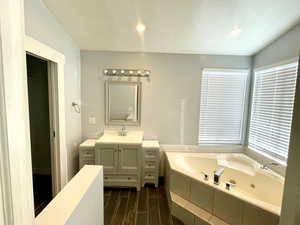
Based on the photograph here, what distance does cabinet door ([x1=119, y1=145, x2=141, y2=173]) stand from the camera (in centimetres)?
263

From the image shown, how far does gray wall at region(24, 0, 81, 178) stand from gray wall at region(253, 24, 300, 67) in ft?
9.68

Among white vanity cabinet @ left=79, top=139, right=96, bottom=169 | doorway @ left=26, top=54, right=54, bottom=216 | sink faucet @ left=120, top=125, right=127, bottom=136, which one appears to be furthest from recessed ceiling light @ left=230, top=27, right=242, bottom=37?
doorway @ left=26, top=54, right=54, bottom=216

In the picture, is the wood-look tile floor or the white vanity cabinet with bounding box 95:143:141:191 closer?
the wood-look tile floor

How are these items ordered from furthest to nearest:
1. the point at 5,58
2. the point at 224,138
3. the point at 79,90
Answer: the point at 224,138
the point at 79,90
the point at 5,58

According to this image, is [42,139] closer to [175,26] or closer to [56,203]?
[56,203]

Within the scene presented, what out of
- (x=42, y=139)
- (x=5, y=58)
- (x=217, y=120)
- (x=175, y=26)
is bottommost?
(x=42, y=139)

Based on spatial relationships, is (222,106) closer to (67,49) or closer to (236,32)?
(236,32)

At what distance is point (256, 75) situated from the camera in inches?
113

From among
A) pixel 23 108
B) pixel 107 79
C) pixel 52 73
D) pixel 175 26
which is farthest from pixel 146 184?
pixel 23 108

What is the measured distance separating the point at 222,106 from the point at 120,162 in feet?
6.86

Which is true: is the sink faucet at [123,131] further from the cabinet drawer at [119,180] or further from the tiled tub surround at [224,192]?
the tiled tub surround at [224,192]

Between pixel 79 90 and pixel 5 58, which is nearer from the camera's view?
pixel 5 58

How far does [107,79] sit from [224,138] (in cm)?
246

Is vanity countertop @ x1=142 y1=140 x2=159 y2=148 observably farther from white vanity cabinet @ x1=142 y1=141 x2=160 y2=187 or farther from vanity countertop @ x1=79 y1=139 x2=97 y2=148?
vanity countertop @ x1=79 y1=139 x2=97 y2=148
